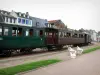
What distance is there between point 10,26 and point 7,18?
36.5m

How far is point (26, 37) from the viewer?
1756 centimetres

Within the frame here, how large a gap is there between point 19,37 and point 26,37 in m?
1.20

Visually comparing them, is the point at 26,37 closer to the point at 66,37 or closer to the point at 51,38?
the point at 51,38

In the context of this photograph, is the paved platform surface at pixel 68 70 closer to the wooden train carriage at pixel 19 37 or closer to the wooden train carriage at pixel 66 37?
the wooden train carriage at pixel 19 37

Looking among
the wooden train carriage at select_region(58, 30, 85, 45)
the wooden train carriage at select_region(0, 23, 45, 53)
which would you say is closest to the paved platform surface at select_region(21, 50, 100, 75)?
the wooden train carriage at select_region(0, 23, 45, 53)

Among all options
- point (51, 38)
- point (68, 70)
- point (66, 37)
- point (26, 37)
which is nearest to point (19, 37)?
point (26, 37)

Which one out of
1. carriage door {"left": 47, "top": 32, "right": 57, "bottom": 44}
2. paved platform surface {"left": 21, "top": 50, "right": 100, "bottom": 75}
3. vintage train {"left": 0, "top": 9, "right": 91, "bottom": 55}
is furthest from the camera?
carriage door {"left": 47, "top": 32, "right": 57, "bottom": 44}

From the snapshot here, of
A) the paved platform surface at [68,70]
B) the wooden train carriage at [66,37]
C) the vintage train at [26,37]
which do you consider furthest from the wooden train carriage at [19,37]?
the paved platform surface at [68,70]

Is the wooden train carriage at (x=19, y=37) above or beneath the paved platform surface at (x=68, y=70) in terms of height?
above

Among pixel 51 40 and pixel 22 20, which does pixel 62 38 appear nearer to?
pixel 51 40

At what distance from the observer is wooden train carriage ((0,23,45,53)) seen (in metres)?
14.8

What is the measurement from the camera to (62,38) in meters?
25.8

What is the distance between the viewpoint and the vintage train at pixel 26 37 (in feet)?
49.0

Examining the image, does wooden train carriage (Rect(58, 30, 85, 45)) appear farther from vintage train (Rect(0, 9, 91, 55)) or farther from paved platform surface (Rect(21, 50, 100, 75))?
paved platform surface (Rect(21, 50, 100, 75))
